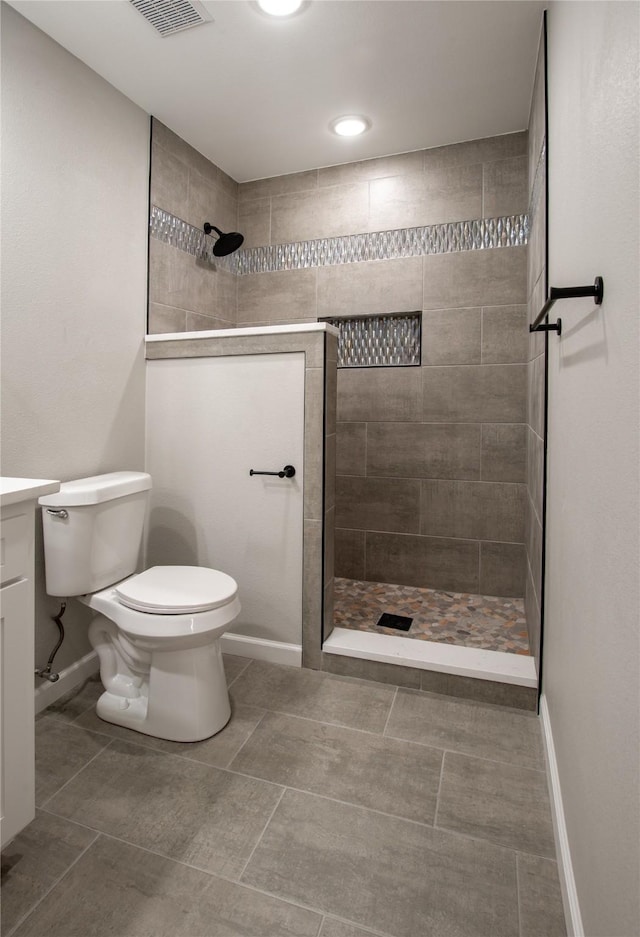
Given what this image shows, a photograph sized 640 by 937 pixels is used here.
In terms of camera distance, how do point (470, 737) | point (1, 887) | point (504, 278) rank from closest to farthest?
point (1, 887) < point (470, 737) < point (504, 278)

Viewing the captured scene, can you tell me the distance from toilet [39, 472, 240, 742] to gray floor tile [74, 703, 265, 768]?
0.08 ft

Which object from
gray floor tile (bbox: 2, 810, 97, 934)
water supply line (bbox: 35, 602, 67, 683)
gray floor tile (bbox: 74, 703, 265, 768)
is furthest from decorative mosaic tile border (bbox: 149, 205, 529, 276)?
gray floor tile (bbox: 2, 810, 97, 934)

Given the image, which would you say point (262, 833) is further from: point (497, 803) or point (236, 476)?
point (236, 476)

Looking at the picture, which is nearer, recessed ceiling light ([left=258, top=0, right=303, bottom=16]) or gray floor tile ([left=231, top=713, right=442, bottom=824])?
gray floor tile ([left=231, top=713, right=442, bottom=824])

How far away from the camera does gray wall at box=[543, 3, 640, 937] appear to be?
2.52 ft

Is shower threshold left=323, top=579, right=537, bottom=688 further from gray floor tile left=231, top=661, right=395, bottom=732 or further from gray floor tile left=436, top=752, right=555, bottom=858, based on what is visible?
gray floor tile left=436, top=752, right=555, bottom=858

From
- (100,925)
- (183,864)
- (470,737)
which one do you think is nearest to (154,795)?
(183,864)

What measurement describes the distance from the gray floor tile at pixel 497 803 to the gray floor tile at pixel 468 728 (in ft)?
0.19

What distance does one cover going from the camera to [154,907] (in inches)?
48.0

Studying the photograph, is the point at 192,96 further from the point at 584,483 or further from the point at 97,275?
the point at 584,483

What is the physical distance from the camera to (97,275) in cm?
222

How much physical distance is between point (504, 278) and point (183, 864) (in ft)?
9.13

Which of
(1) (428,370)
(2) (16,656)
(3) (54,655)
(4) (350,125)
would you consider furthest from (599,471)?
(4) (350,125)

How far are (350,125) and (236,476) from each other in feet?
5.96
